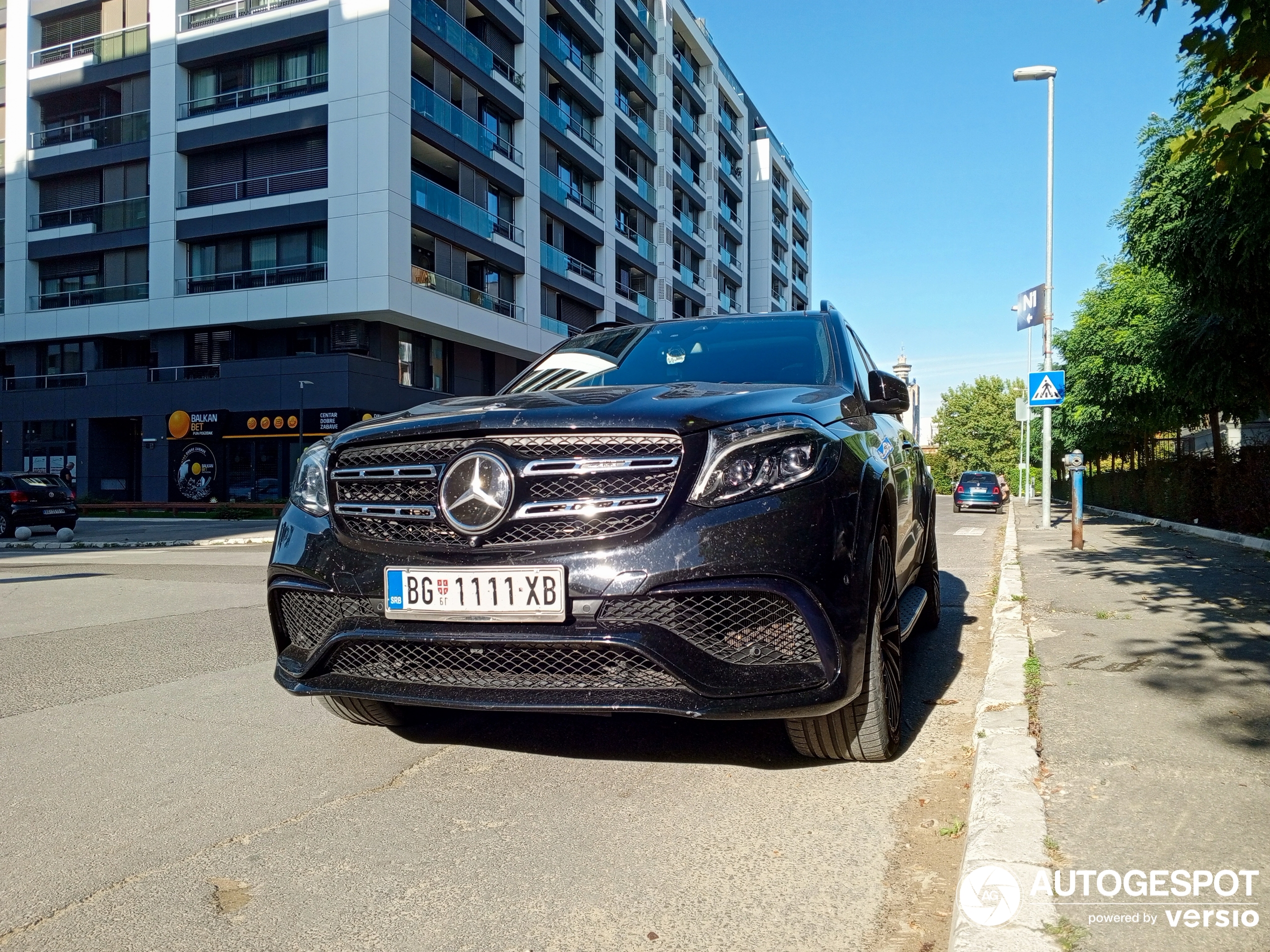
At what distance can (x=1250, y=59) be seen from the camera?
4.46m

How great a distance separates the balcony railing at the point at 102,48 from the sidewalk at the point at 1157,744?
35284 millimetres

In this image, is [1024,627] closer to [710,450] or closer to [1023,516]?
[710,450]

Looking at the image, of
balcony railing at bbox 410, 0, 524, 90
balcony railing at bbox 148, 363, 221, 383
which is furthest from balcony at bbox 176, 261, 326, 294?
balcony railing at bbox 410, 0, 524, 90

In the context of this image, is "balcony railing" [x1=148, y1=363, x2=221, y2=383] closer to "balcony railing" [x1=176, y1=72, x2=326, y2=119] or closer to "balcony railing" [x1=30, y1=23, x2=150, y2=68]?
"balcony railing" [x1=176, y1=72, x2=326, y2=119]

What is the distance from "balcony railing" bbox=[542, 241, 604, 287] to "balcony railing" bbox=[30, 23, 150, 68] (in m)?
14.8

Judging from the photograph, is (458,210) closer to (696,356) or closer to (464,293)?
(464,293)

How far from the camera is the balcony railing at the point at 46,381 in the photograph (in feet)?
113

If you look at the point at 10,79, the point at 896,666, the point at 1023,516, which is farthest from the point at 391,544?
the point at 10,79

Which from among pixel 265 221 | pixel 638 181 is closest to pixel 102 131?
pixel 265 221

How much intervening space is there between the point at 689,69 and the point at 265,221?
31293 mm

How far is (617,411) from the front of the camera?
114 inches

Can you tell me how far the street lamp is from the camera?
776 inches

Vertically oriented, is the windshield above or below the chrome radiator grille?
above

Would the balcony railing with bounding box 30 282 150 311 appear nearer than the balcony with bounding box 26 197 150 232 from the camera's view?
No
